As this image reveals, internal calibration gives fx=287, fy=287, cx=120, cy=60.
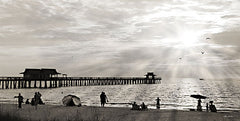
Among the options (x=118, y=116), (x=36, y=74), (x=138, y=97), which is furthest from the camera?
(x=36, y=74)

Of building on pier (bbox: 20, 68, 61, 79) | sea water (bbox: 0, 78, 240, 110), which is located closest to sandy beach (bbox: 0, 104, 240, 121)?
sea water (bbox: 0, 78, 240, 110)

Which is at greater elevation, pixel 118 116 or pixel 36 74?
pixel 36 74

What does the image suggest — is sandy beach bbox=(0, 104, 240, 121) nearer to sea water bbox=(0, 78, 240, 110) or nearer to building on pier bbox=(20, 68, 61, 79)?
sea water bbox=(0, 78, 240, 110)

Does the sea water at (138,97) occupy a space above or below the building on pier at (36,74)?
below

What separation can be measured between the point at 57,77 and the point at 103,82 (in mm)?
A: 24128

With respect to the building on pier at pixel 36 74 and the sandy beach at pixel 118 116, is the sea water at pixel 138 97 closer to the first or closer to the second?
the building on pier at pixel 36 74

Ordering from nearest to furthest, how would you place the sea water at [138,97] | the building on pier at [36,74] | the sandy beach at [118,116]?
the sandy beach at [118,116], the sea water at [138,97], the building on pier at [36,74]

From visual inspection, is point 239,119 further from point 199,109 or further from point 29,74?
point 29,74

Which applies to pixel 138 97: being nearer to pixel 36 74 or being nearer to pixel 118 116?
pixel 36 74

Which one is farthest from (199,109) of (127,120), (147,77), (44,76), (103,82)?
(147,77)

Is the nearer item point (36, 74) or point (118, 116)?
point (118, 116)

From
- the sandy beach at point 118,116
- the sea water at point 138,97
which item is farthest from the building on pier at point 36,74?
the sandy beach at point 118,116

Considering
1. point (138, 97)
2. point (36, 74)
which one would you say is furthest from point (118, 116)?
point (36, 74)

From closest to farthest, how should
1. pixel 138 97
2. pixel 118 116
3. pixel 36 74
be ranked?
pixel 118 116 < pixel 138 97 < pixel 36 74
